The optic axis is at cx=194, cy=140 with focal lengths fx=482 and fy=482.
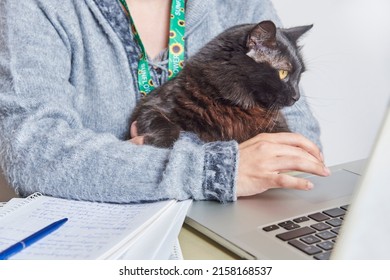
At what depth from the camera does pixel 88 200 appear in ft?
2.70

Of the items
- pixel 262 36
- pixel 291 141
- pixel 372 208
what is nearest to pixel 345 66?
pixel 262 36

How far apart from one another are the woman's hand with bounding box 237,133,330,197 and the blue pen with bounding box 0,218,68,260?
0.30m

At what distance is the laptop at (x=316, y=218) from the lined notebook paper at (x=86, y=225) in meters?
0.06

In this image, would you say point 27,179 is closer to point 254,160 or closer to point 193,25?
point 254,160

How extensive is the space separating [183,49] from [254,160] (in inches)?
19.4

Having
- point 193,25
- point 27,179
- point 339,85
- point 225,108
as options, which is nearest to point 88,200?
point 27,179

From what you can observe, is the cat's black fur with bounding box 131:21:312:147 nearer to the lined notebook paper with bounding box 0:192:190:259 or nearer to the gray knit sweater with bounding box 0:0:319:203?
the gray knit sweater with bounding box 0:0:319:203

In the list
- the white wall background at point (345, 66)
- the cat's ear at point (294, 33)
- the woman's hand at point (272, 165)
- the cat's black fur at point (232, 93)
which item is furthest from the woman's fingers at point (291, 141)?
the white wall background at point (345, 66)

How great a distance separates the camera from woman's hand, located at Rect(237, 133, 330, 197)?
0.81 meters

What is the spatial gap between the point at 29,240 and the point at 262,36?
612 millimetres

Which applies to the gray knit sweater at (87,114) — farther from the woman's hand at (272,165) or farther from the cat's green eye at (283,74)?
the cat's green eye at (283,74)

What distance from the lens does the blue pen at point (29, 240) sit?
60 centimetres
